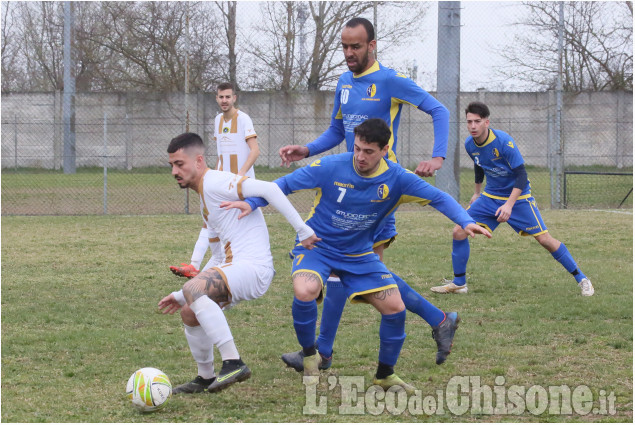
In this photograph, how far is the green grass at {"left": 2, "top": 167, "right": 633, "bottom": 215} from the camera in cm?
1634

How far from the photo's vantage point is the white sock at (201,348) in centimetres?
459

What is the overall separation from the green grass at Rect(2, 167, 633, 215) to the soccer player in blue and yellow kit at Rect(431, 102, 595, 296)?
8.54m

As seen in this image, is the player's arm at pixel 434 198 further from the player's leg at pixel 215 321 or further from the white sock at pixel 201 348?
the white sock at pixel 201 348

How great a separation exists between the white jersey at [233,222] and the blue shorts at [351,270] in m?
0.26

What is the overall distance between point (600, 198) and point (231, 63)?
39.2 ft

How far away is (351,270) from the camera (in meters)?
4.80

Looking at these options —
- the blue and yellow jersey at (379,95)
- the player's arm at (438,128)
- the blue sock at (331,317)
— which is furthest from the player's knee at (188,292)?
the blue and yellow jersey at (379,95)

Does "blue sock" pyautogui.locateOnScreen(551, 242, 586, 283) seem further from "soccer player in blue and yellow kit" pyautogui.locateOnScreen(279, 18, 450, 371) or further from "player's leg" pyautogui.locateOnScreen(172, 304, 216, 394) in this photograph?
"player's leg" pyautogui.locateOnScreen(172, 304, 216, 394)

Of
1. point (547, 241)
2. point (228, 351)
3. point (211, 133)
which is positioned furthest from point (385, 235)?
point (211, 133)

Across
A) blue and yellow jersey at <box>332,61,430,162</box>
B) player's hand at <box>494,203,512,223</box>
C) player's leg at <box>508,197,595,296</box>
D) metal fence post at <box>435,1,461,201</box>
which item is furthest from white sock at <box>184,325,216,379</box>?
metal fence post at <box>435,1,461,201</box>

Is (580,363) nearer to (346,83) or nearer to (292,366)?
(292,366)

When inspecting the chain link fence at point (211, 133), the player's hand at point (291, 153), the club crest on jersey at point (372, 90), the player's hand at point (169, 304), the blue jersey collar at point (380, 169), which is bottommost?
the player's hand at point (169, 304)

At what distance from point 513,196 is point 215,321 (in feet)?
12.9

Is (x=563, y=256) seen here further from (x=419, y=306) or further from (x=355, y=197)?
(x=355, y=197)
